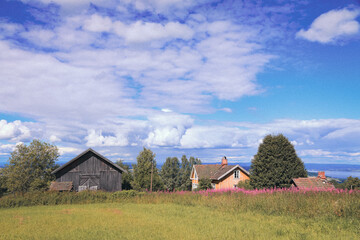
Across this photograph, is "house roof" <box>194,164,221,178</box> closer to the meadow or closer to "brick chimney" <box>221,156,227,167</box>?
"brick chimney" <box>221,156,227,167</box>

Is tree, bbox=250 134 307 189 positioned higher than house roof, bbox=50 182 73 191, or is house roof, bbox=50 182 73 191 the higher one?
tree, bbox=250 134 307 189

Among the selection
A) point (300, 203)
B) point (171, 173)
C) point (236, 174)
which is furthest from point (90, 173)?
point (171, 173)

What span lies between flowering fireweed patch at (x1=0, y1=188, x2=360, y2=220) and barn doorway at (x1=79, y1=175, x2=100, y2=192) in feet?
35.8

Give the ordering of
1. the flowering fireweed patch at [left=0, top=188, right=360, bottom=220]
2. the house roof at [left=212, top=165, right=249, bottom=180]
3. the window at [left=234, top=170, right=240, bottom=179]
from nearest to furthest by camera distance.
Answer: the flowering fireweed patch at [left=0, top=188, right=360, bottom=220] → the house roof at [left=212, top=165, right=249, bottom=180] → the window at [left=234, top=170, right=240, bottom=179]

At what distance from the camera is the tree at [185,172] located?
3081 inches

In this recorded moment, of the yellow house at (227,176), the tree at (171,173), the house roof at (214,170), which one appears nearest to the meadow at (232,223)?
the yellow house at (227,176)

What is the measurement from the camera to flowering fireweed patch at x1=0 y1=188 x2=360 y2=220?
13906mm

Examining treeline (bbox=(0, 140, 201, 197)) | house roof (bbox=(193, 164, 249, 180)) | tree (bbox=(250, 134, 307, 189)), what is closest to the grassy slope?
tree (bbox=(250, 134, 307, 189))

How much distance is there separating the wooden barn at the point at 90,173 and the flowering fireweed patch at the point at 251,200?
10.6 meters

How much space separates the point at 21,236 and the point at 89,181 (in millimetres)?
25514

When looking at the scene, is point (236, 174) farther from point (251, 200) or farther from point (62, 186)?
point (251, 200)

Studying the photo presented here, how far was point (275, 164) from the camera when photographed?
3728cm

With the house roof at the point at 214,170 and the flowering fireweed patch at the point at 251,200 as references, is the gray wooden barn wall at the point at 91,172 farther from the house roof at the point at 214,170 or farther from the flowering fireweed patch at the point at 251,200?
the house roof at the point at 214,170

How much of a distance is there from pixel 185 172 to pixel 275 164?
4687cm
